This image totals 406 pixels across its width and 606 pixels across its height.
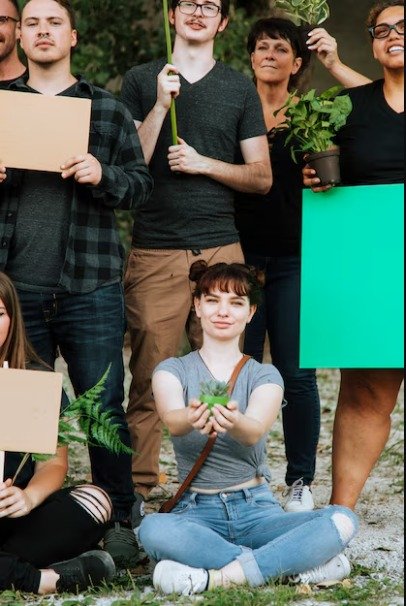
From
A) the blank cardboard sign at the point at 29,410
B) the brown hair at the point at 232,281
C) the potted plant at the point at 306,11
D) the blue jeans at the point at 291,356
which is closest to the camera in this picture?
the blank cardboard sign at the point at 29,410

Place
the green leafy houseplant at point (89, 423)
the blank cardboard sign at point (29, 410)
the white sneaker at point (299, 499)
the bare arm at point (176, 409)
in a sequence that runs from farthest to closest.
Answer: the white sneaker at point (299, 499)
the green leafy houseplant at point (89, 423)
the blank cardboard sign at point (29, 410)
the bare arm at point (176, 409)

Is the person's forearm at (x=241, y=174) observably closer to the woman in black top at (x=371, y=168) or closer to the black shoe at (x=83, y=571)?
the woman in black top at (x=371, y=168)

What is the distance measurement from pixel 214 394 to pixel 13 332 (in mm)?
754

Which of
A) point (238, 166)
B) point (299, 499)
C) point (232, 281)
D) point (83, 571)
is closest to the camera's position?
point (83, 571)

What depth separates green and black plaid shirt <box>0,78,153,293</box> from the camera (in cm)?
413

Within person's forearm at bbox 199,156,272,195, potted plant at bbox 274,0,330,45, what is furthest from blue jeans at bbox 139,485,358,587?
potted plant at bbox 274,0,330,45

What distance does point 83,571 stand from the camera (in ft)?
12.5

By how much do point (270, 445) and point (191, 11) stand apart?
3.24 metres

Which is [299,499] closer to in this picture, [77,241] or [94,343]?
[94,343]

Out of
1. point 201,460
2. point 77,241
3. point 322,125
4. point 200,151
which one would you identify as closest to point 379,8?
point 322,125

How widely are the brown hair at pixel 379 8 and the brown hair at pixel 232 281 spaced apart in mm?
936

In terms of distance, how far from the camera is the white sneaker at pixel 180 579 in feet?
12.1

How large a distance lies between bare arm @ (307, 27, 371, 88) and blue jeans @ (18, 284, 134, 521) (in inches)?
43.2

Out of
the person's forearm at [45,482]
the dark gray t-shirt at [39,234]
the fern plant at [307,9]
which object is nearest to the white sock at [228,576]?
the person's forearm at [45,482]
